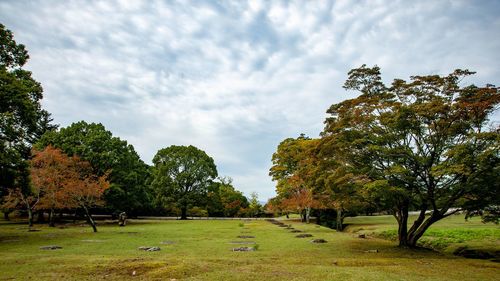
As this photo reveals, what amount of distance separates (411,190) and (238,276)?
10.6 m

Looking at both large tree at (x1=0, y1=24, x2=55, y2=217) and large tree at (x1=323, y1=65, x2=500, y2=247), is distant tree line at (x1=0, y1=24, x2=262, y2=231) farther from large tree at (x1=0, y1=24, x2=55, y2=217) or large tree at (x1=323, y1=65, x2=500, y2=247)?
large tree at (x1=323, y1=65, x2=500, y2=247)

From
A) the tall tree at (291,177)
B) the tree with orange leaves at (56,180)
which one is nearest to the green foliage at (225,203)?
the tall tree at (291,177)

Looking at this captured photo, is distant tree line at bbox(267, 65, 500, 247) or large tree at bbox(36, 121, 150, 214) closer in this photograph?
distant tree line at bbox(267, 65, 500, 247)

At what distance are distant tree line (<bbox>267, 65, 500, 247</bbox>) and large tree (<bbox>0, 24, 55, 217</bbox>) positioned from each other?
17609 mm

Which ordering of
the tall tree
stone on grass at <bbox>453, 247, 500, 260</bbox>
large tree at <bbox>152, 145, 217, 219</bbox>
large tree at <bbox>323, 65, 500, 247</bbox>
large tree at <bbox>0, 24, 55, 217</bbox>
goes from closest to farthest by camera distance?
large tree at <bbox>323, 65, 500, 247</bbox>, stone on grass at <bbox>453, 247, 500, 260</bbox>, large tree at <bbox>0, 24, 55, 217</bbox>, the tall tree, large tree at <bbox>152, 145, 217, 219</bbox>

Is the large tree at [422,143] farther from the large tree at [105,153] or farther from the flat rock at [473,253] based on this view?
the large tree at [105,153]

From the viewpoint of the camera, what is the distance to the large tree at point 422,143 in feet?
48.2

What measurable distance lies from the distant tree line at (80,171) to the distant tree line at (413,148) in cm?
1814

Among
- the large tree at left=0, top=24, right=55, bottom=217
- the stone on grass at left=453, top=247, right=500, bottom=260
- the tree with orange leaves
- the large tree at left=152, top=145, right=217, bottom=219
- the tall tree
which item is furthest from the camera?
the large tree at left=152, top=145, right=217, bottom=219

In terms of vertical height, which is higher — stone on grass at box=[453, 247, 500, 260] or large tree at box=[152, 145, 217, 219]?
large tree at box=[152, 145, 217, 219]

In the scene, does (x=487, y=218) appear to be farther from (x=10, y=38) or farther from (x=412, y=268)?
(x=10, y=38)

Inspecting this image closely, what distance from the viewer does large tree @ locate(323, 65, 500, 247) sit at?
48.2 ft

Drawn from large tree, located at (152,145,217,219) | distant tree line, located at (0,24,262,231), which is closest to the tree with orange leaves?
distant tree line, located at (0,24,262,231)

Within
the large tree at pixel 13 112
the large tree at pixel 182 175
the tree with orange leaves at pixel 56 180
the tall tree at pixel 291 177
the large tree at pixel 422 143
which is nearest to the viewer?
the large tree at pixel 422 143
